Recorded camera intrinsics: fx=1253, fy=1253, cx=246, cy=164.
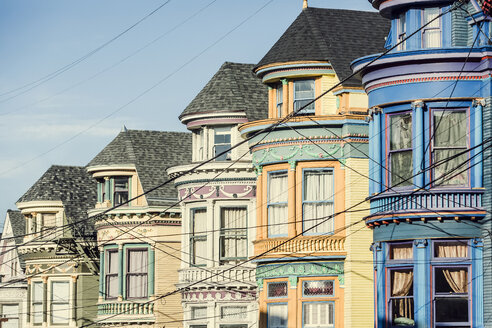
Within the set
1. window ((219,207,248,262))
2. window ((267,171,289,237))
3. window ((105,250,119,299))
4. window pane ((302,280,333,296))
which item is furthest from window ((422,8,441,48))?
window ((105,250,119,299))

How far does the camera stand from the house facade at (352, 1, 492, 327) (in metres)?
32.6

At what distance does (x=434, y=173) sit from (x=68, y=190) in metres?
30.5

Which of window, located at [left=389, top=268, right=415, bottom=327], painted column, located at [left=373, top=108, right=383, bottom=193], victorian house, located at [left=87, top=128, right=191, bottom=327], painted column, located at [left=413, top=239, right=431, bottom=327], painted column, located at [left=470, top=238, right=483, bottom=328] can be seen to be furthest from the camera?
victorian house, located at [left=87, top=128, right=191, bottom=327]

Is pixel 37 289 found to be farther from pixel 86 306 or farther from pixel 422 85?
pixel 422 85

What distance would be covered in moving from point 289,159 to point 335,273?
3.88m

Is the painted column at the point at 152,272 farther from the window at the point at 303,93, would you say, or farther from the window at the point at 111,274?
the window at the point at 303,93

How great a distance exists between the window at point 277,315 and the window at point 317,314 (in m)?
0.69

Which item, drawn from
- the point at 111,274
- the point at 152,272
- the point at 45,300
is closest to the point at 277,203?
the point at 152,272

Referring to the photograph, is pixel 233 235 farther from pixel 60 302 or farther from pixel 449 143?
pixel 60 302

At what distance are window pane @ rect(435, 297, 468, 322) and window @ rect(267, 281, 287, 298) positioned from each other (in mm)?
7582

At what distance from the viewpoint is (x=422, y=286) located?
3278cm

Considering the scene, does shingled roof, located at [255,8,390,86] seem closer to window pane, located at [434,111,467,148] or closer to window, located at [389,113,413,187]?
window, located at [389,113,413,187]

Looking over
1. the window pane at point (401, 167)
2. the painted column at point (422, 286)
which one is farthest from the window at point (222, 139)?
the painted column at point (422, 286)

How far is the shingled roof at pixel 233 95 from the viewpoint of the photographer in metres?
46.4
